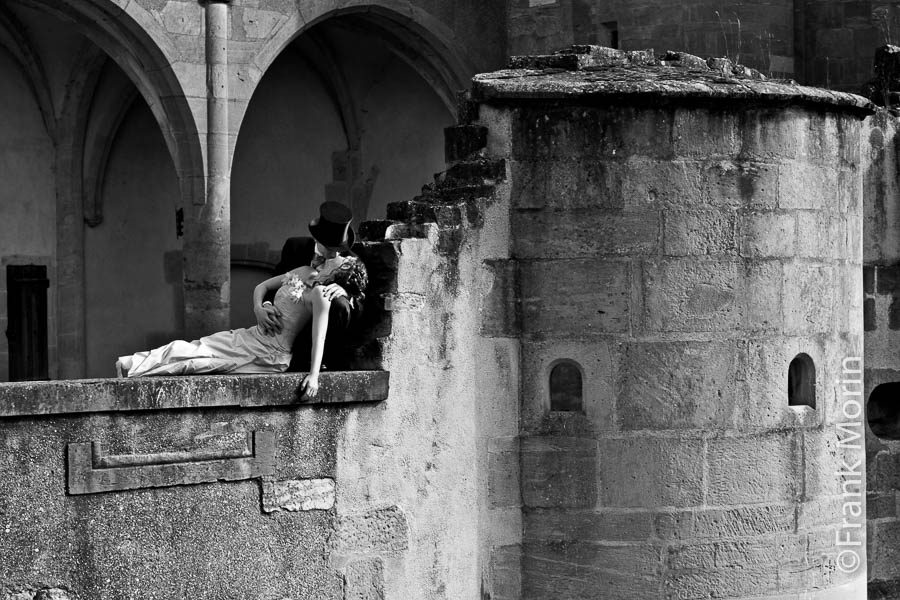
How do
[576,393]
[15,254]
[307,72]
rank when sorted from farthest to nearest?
[307,72], [15,254], [576,393]

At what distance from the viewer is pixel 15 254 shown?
17.1m

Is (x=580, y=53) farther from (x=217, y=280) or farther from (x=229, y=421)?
(x=217, y=280)

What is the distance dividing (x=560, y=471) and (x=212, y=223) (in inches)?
327

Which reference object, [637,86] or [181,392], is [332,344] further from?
[637,86]

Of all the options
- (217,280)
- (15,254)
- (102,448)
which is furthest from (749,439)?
(15,254)

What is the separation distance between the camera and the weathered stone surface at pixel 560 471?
24.1 ft

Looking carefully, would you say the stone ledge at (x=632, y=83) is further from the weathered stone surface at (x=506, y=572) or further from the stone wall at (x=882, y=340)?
the weathered stone surface at (x=506, y=572)

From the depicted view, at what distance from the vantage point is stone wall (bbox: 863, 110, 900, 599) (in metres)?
9.20

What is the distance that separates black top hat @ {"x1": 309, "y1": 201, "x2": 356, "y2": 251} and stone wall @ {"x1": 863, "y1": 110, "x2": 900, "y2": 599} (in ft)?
11.8

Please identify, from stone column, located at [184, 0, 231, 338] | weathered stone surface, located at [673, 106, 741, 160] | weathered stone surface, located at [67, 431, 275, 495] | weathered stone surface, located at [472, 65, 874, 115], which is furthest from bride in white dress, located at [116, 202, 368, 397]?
stone column, located at [184, 0, 231, 338]

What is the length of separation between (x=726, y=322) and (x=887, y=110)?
2.69 m

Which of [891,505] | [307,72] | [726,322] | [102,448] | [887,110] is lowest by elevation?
[891,505]

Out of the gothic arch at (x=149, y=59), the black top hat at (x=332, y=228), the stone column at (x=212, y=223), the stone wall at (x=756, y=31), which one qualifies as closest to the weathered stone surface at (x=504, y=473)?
the black top hat at (x=332, y=228)

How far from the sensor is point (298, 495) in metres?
6.62
